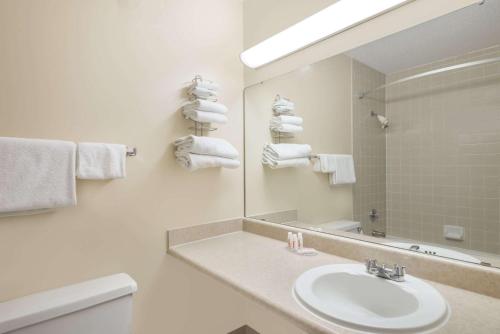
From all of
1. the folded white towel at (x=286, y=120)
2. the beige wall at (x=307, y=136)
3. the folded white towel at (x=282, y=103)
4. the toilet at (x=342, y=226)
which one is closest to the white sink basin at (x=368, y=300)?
the toilet at (x=342, y=226)

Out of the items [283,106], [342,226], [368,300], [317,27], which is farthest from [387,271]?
[317,27]

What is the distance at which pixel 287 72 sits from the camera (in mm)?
1632

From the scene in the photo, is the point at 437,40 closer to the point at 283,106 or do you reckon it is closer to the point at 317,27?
the point at 317,27

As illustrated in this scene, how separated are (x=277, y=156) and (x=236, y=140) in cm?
32

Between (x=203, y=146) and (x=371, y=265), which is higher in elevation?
(x=203, y=146)

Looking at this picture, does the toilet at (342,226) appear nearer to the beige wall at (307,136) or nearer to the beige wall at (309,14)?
the beige wall at (307,136)

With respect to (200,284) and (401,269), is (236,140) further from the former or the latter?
(401,269)

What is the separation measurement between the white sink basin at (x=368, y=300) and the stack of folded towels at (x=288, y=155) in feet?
2.24

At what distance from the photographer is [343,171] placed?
1.38 metres

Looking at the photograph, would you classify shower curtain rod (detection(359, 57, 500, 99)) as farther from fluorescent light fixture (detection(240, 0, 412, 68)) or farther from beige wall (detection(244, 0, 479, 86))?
fluorescent light fixture (detection(240, 0, 412, 68))

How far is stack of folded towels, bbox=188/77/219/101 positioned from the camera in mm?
1480

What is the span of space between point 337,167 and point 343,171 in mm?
42

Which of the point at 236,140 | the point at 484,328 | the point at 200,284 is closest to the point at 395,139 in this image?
the point at 484,328

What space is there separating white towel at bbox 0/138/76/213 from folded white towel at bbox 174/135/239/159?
505 millimetres
